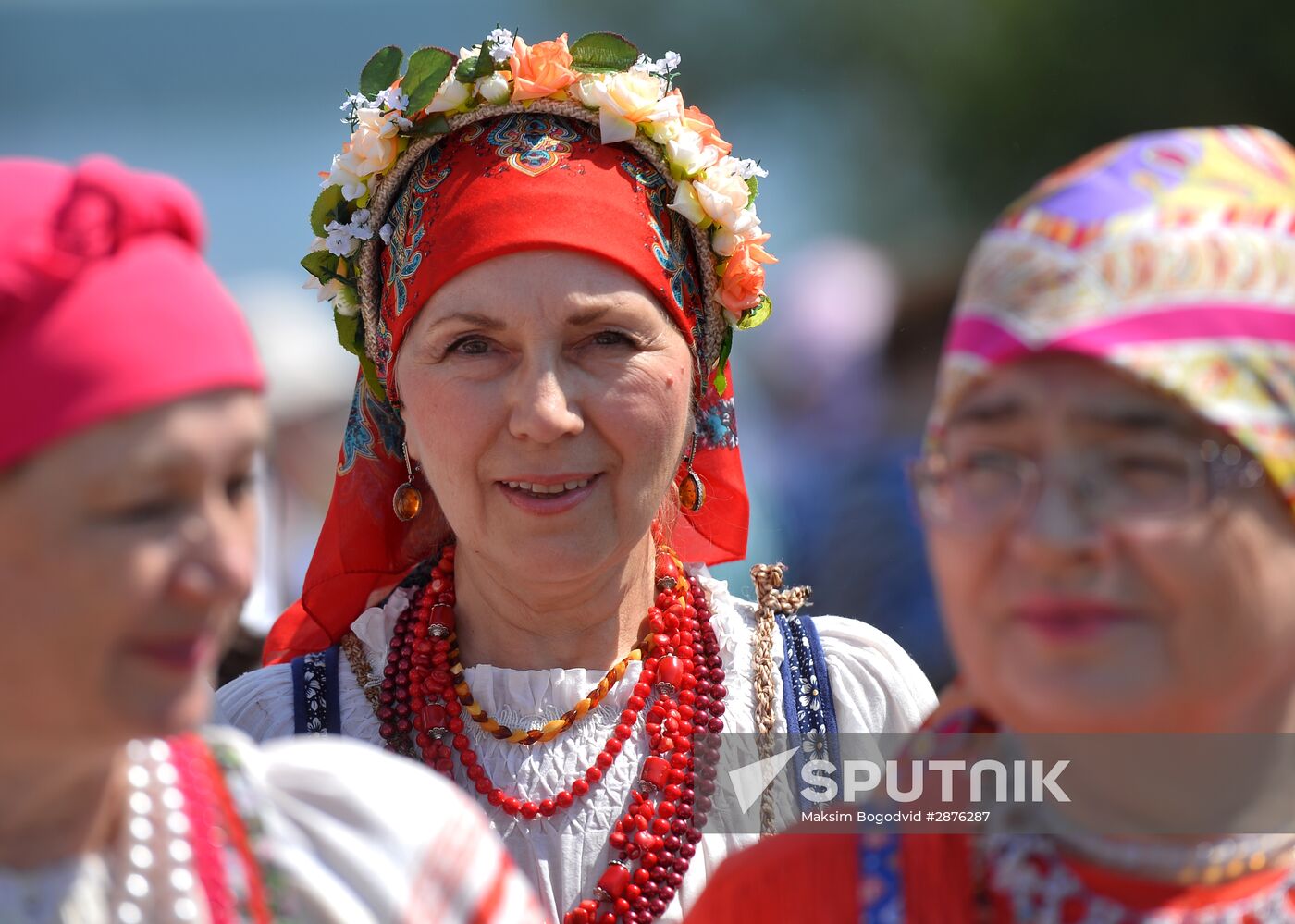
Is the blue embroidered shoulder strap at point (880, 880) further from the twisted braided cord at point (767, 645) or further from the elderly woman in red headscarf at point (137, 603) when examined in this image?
the twisted braided cord at point (767, 645)

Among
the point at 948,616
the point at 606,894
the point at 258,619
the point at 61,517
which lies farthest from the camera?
the point at 258,619

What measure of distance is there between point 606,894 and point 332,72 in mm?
10300

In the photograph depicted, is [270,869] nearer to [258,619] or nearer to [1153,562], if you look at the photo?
[1153,562]

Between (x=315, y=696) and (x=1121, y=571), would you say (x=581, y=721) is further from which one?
(x=1121, y=571)

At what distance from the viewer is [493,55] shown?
313 cm

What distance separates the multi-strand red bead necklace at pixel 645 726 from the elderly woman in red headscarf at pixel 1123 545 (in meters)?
0.92

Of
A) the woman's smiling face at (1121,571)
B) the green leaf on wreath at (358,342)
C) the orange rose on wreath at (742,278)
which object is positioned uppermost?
the orange rose on wreath at (742,278)

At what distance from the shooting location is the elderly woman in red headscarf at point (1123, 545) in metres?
1.72

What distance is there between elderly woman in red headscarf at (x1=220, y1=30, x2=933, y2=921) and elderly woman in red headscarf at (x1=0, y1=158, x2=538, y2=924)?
1049 mm

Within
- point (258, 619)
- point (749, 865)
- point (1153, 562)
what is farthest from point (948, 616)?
point (258, 619)

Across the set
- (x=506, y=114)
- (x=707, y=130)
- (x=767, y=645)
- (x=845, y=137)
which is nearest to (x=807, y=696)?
(x=767, y=645)

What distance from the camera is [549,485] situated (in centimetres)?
293

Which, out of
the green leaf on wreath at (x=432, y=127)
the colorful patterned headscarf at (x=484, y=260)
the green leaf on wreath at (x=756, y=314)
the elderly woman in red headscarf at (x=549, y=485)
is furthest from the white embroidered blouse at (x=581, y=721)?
the green leaf on wreath at (x=432, y=127)

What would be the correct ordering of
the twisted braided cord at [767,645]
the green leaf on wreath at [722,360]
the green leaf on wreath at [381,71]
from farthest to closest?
1. the green leaf on wreath at [722,360]
2. the green leaf on wreath at [381,71]
3. the twisted braided cord at [767,645]
